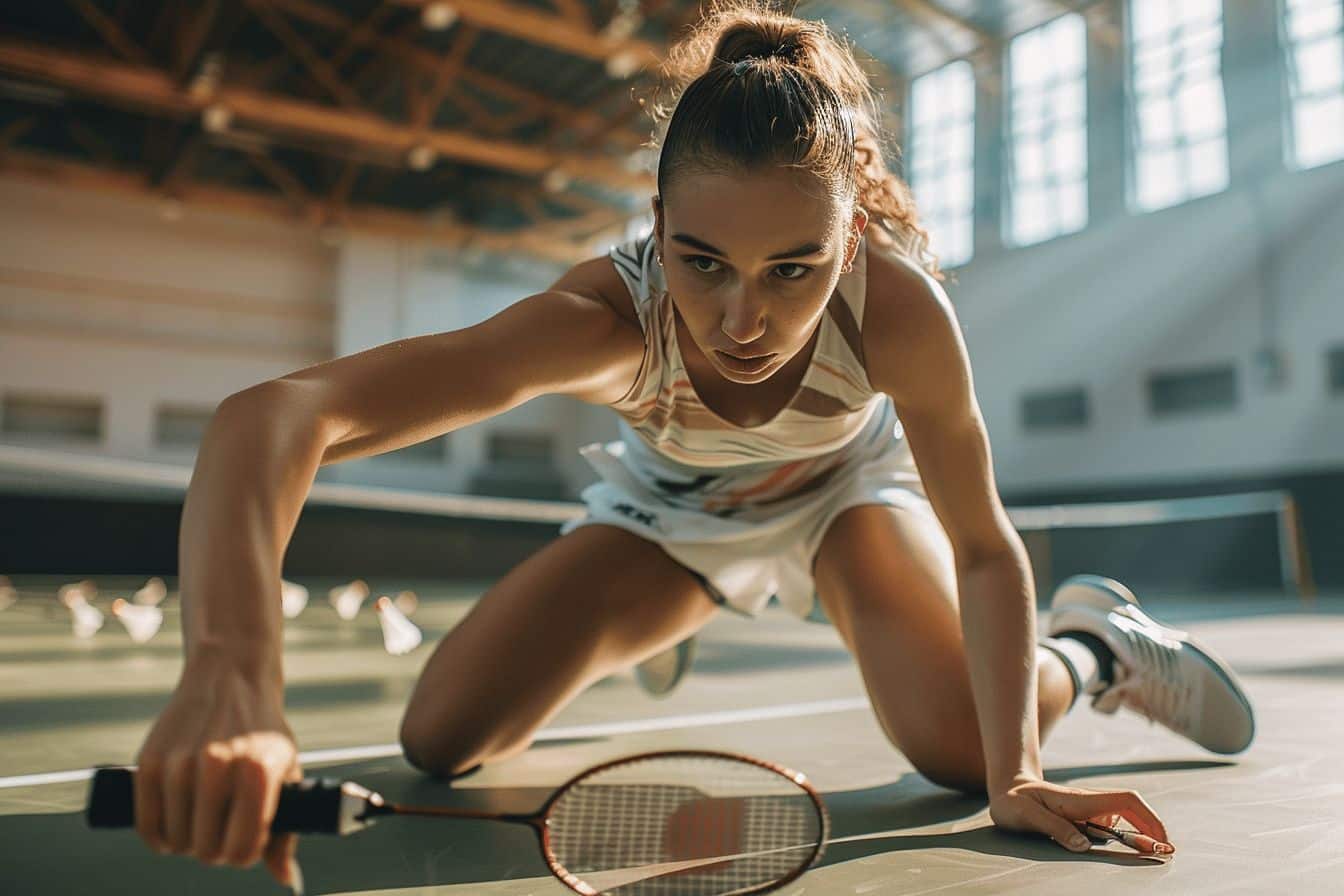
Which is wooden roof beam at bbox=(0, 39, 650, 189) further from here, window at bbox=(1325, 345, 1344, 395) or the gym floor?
the gym floor

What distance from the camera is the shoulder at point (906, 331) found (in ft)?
5.37

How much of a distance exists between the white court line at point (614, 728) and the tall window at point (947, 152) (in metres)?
12.1

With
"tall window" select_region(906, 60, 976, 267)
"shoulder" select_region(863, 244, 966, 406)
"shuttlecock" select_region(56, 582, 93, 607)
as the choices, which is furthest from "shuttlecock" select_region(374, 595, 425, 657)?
"tall window" select_region(906, 60, 976, 267)

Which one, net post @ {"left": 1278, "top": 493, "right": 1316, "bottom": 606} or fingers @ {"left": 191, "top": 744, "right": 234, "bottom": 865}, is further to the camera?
net post @ {"left": 1278, "top": 493, "right": 1316, "bottom": 606}

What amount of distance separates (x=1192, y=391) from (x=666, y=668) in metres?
11.5

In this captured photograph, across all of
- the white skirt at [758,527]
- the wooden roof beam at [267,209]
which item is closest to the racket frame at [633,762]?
the white skirt at [758,527]

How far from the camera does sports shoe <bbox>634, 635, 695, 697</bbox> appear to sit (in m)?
2.74

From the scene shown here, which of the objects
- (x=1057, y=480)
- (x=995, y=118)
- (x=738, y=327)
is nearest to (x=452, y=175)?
(x=995, y=118)

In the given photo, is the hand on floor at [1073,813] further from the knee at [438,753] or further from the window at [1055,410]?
the window at [1055,410]

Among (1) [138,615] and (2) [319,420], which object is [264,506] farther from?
(1) [138,615]

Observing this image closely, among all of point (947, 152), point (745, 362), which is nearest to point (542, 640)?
point (745, 362)

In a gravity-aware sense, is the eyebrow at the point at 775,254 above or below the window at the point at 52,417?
below

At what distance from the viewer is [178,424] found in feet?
51.5

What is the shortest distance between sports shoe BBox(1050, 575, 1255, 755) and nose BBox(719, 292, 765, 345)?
49.3 inches
